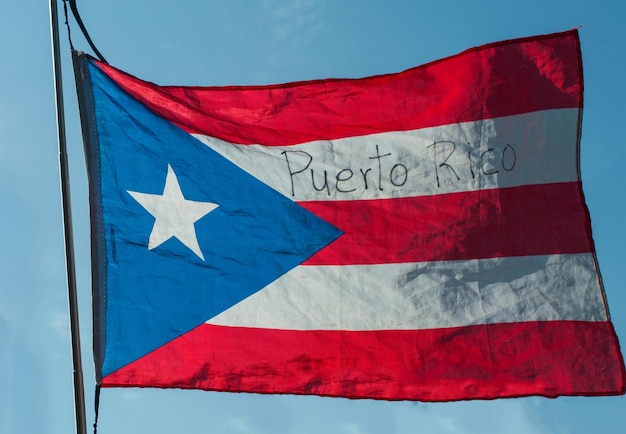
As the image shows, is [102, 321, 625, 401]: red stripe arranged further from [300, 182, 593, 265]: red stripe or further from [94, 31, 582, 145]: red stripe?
[94, 31, 582, 145]: red stripe

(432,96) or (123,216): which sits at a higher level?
(432,96)

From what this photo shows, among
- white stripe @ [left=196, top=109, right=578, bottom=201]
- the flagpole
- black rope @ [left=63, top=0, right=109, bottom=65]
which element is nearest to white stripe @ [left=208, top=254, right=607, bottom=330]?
white stripe @ [left=196, top=109, right=578, bottom=201]

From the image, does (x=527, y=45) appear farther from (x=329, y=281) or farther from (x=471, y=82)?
(x=329, y=281)

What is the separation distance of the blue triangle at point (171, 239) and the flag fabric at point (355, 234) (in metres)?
0.02

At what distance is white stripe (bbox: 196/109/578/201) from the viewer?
9.38 meters

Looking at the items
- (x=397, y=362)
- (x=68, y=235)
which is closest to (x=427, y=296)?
(x=397, y=362)

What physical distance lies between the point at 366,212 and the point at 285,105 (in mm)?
1400

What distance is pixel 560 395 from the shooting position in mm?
8609

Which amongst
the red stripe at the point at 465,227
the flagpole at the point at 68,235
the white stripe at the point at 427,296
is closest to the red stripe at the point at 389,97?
the red stripe at the point at 465,227

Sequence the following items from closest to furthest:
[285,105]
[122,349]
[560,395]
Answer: [560,395], [122,349], [285,105]

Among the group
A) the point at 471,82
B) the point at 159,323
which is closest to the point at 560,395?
the point at 471,82

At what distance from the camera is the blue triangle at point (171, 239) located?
9.38 m

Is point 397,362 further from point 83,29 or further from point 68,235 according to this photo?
point 83,29

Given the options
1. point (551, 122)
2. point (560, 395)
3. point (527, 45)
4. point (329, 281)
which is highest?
point (527, 45)
